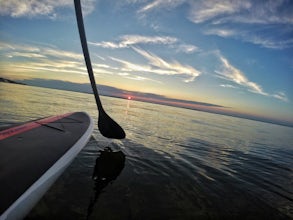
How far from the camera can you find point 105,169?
23.9 ft

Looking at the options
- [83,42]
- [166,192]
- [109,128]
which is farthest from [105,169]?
[83,42]

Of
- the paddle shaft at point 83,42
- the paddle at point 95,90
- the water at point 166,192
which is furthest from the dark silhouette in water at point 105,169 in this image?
the paddle shaft at point 83,42

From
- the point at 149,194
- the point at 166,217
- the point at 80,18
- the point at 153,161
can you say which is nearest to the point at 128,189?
the point at 149,194

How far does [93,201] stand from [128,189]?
1.23 m

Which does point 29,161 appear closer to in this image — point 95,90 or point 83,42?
point 83,42

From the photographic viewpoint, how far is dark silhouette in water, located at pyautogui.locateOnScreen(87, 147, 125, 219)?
5.55 m

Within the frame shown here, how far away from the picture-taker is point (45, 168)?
439 cm

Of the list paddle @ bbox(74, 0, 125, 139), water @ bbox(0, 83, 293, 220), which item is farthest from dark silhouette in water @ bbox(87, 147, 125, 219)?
paddle @ bbox(74, 0, 125, 139)

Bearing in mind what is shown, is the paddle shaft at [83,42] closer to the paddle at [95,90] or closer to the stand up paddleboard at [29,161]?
the paddle at [95,90]

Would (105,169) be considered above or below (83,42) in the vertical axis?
below

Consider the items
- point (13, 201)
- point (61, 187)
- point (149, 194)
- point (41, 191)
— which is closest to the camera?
point (13, 201)

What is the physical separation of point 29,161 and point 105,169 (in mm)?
3169

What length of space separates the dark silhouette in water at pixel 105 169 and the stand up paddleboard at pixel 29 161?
3.39 feet

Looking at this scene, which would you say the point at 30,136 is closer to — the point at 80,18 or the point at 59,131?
the point at 59,131
